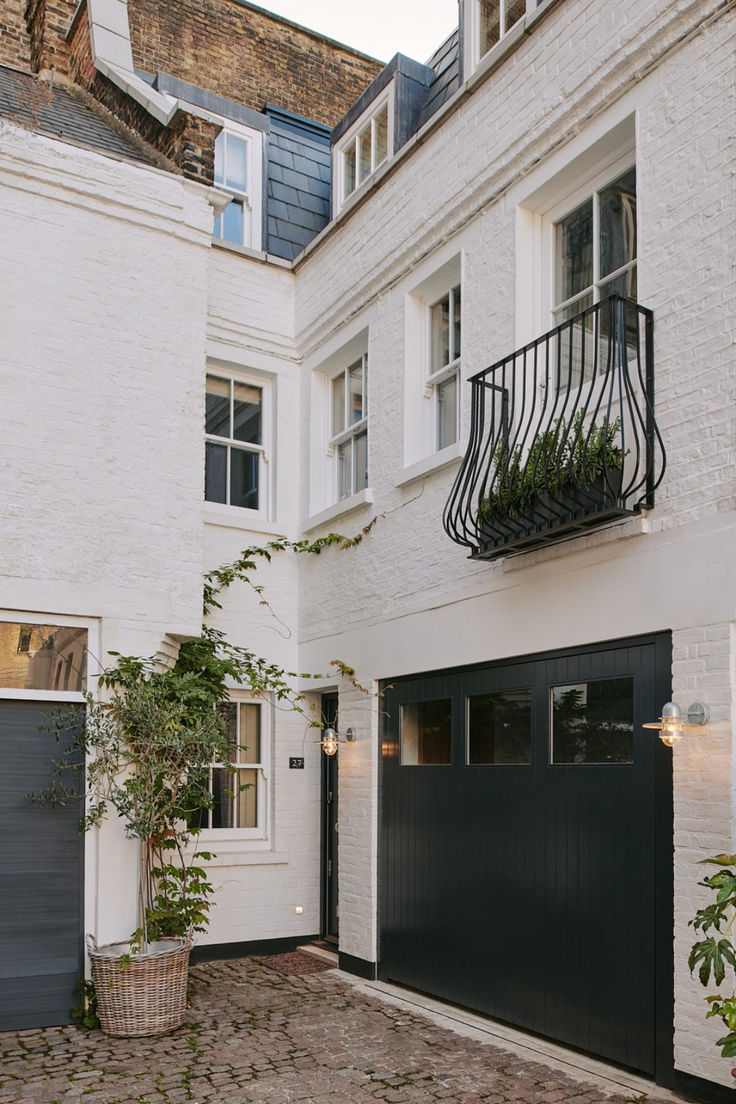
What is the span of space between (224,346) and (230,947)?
544cm

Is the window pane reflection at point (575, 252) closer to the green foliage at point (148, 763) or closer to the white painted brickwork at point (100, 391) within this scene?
the white painted brickwork at point (100, 391)

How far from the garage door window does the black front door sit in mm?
2702

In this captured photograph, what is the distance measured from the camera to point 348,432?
32.0 feet

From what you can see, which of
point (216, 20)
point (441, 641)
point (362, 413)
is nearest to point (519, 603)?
point (441, 641)

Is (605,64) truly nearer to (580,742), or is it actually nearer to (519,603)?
(519,603)

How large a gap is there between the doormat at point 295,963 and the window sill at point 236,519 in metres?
3.78

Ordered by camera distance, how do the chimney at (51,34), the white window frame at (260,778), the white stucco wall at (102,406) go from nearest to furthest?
the white stucco wall at (102,406), the white window frame at (260,778), the chimney at (51,34)

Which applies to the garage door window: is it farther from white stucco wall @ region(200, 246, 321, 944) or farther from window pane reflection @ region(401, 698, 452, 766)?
window pane reflection @ region(401, 698, 452, 766)

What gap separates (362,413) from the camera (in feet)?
31.9

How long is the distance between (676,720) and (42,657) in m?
4.46

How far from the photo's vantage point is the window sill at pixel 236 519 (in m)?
9.62

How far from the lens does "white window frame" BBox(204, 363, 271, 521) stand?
1008cm

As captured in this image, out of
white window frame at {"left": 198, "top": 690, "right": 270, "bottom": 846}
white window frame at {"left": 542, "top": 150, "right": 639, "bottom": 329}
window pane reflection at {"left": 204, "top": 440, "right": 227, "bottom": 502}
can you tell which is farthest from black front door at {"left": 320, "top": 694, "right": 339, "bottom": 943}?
white window frame at {"left": 542, "top": 150, "right": 639, "bottom": 329}

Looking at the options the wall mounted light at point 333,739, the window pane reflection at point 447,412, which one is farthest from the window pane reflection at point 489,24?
the wall mounted light at point 333,739
